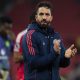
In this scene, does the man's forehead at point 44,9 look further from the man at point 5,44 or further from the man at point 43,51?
the man at point 5,44

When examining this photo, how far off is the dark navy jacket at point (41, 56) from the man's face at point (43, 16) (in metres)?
0.09

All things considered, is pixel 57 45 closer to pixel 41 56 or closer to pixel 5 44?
pixel 41 56

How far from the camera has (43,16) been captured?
5891 millimetres

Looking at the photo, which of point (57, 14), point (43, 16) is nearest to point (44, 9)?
point (43, 16)

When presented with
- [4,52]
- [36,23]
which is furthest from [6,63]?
[36,23]

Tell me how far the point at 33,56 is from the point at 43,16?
49cm

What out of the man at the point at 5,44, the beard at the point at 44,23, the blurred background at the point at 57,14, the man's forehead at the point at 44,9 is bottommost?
the blurred background at the point at 57,14

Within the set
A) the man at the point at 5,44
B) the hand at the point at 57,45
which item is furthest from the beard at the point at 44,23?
the man at the point at 5,44

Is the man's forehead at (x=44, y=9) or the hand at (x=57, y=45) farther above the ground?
the man's forehead at (x=44, y=9)

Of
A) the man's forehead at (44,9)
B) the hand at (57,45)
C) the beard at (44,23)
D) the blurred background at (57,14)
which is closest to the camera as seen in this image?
the hand at (57,45)

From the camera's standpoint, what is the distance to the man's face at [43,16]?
19.3ft

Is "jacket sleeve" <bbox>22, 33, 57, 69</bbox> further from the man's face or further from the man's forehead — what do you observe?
the man's forehead

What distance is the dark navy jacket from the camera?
18.9ft

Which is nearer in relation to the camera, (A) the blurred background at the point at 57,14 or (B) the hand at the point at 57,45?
(B) the hand at the point at 57,45
